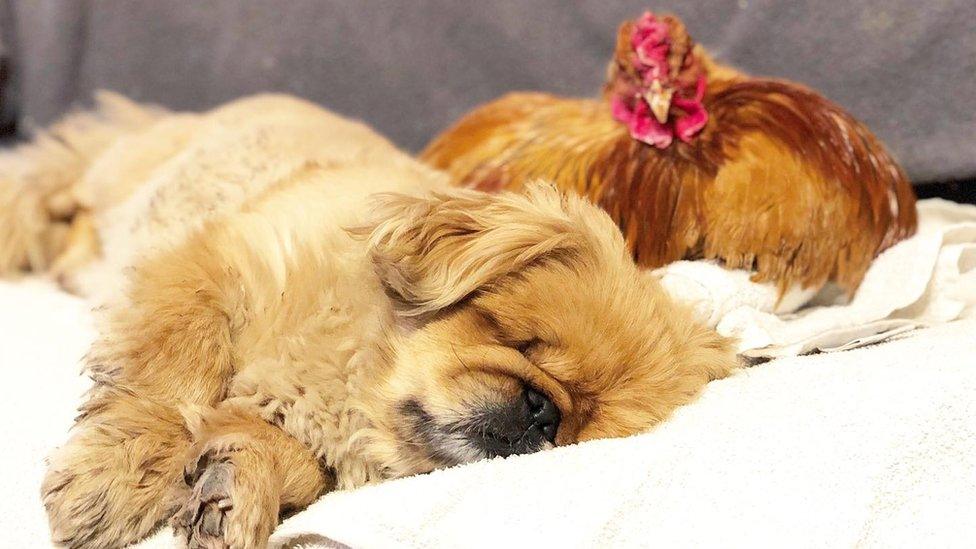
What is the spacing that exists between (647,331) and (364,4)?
187 cm

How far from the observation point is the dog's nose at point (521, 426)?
1.18 metres

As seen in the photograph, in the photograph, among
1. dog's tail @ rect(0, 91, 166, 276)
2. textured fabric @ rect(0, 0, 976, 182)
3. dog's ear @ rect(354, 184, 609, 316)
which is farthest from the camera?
dog's tail @ rect(0, 91, 166, 276)

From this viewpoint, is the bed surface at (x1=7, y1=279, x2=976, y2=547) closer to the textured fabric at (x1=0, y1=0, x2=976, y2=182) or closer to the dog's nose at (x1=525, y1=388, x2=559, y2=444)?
the dog's nose at (x1=525, y1=388, x2=559, y2=444)

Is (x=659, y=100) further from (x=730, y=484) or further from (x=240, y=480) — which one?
(x=240, y=480)

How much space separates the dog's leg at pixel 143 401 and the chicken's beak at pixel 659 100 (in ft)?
2.92

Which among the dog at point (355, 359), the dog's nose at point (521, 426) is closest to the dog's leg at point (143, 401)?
the dog at point (355, 359)

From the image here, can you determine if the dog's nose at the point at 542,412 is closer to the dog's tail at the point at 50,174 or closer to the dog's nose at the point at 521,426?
the dog's nose at the point at 521,426

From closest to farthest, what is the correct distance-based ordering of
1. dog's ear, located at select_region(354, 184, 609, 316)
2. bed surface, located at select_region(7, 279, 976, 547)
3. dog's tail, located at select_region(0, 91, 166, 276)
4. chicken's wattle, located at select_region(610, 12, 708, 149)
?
bed surface, located at select_region(7, 279, 976, 547), dog's ear, located at select_region(354, 184, 609, 316), chicken's wattle, located at select_region(610, 12, 708, 149), dog's tail, located at select_region(0, 91, 166, 276)

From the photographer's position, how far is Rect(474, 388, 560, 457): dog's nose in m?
1.18

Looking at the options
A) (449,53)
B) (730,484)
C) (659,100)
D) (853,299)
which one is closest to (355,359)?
(730,484)

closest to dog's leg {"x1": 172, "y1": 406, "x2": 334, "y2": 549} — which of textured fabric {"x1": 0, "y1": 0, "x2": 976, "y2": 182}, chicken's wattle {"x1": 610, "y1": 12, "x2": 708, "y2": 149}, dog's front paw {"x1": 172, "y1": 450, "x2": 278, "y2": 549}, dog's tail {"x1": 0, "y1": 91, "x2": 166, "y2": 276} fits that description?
dog's front paw {"x1": 172, "y1": 450, "x2": 278, "y2": 549}

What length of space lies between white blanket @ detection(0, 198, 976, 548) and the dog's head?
3.0 inches

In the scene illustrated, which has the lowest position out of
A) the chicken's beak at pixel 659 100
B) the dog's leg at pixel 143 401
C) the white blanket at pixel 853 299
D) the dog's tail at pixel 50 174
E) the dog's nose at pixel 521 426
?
the dog's tail at pixel 50 174

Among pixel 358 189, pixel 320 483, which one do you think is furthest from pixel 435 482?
pixel 358 189
